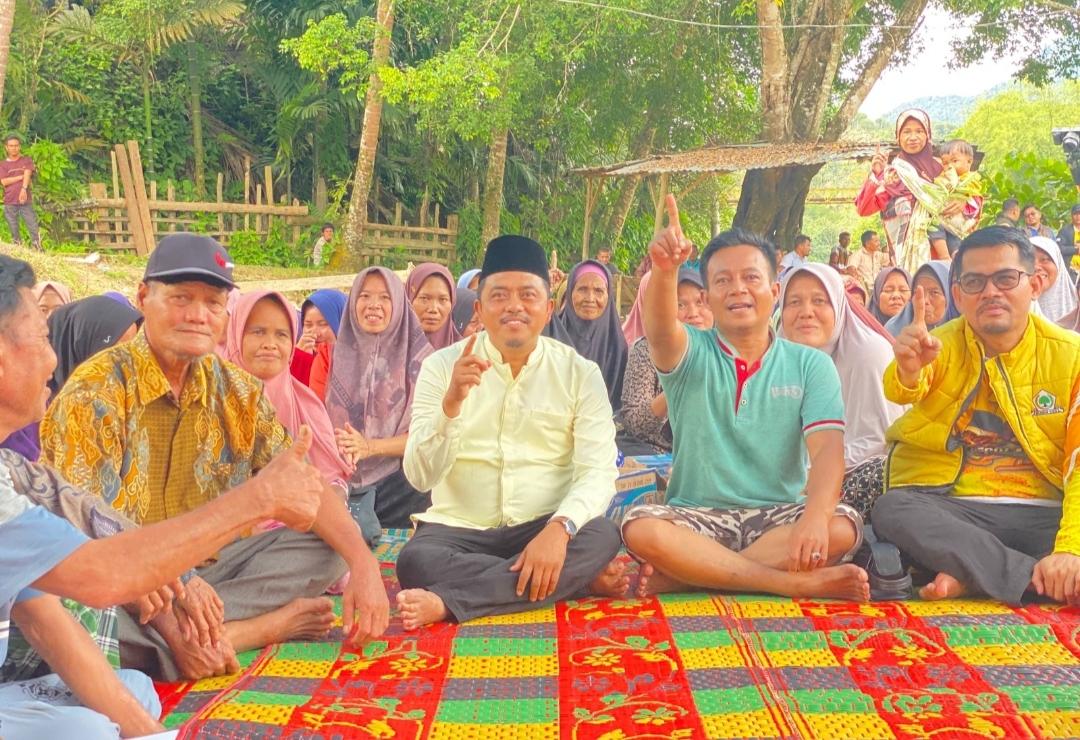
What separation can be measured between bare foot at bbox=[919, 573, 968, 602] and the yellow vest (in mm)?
377

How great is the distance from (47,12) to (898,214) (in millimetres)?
13253

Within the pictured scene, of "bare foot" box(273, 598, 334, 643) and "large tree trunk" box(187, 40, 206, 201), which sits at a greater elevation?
"large tree trunk" box(187, 40, 206, 201)

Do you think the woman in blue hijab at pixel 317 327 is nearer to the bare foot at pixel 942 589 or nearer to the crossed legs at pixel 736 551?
the crossed legs at pixel 736 551

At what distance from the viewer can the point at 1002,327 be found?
341 centimetres

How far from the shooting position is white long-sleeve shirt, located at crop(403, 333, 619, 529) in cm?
350

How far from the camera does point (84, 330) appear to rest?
399cm

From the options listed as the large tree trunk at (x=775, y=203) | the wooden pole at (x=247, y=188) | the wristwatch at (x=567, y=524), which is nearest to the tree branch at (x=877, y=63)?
the large tree trunk at (x=775, y=203)

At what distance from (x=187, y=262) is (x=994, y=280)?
2602 mm

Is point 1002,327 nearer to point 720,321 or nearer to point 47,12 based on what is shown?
point 720,321

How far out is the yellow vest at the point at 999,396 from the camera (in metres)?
3.43

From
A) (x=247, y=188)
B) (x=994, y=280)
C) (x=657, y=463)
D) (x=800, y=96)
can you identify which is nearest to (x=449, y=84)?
(x=247, y=188)

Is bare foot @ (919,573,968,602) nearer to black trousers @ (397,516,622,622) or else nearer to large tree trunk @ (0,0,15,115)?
black trousers @ (397,516,622,622)

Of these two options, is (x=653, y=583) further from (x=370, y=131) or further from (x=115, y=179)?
(x=115, y=179)

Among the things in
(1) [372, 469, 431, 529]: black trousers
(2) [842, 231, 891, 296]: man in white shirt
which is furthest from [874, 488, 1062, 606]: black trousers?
(2) [842, 231, 891, 296]: man in white shirt
